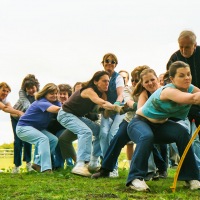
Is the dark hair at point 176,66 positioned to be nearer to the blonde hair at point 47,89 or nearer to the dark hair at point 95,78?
the dark hair at point 95,78

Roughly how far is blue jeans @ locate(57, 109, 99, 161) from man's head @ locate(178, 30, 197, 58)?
7.30 feet

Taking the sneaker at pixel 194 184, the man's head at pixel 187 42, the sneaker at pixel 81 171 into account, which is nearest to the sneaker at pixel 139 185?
the sneaker at pixel 194 184

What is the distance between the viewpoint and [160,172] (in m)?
7.96

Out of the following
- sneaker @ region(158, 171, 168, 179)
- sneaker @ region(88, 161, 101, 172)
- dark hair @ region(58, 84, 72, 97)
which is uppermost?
dark hair @ region(58, 84, 72, 97)

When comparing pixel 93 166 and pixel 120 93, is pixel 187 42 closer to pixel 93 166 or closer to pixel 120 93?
pixel 120 93

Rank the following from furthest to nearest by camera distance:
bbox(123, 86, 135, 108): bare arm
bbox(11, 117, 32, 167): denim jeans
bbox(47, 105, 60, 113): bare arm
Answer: bbox(11, 117, 32, 167): denim jeans → bbox(47, 105, 60, 113): bare arm → bbox(123, 86, 135, 108): bare arm

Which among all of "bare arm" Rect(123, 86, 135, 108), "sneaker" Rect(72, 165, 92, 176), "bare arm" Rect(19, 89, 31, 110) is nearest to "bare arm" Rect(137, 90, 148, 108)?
"bare arm" Rect(123, 86, 135, 108)

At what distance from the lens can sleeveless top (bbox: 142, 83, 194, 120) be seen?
237 inches

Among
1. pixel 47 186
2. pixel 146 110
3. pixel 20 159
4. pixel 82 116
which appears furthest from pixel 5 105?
pixel 146 110

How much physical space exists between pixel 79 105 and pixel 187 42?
90.1 inches

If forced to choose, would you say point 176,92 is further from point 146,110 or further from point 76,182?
point 76,182

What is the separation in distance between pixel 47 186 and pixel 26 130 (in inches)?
114

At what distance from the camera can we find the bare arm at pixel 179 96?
5.65 metres

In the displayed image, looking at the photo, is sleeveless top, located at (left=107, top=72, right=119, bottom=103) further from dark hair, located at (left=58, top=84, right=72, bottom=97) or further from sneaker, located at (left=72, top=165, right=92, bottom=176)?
dark hair, located at (left=58, top=84, right=72, bottom=97)
